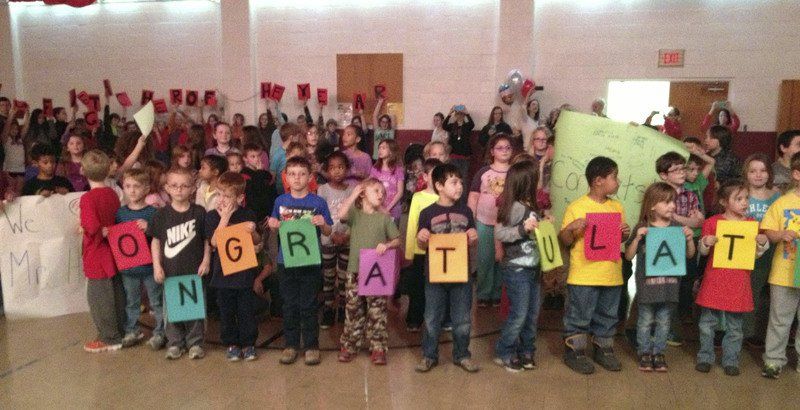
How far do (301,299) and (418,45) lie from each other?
26.3 ft

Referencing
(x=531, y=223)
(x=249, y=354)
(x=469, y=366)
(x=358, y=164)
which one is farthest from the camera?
(x=358, y=164)

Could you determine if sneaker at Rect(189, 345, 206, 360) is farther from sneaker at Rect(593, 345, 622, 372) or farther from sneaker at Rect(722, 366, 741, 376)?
sneaker at Rect(722, 366, 741, 376)

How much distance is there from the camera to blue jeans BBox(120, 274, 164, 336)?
4.45 meters

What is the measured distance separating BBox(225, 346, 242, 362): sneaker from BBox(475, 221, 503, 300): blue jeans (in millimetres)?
2010

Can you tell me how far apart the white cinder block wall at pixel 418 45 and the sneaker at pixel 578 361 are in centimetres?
752

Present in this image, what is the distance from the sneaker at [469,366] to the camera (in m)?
4.04

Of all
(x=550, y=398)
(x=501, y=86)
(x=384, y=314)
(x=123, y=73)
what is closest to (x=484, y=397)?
(x=550, y=398)

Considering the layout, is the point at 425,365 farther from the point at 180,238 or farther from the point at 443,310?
the point at 180,238

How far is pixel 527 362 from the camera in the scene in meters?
4.12

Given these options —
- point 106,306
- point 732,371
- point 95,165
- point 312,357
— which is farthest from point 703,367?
point 95,165

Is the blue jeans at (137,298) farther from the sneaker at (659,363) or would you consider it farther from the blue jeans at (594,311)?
the sneaker at (659,363)

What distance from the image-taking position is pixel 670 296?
3949mm

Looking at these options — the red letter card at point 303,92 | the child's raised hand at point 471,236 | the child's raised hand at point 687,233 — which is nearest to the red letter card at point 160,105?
the red letter card at point 303,92

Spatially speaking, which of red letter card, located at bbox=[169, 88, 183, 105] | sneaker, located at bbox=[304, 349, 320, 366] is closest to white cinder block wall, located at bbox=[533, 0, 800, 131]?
red letter card, located at bbox=[169, 88, 183, 105]
